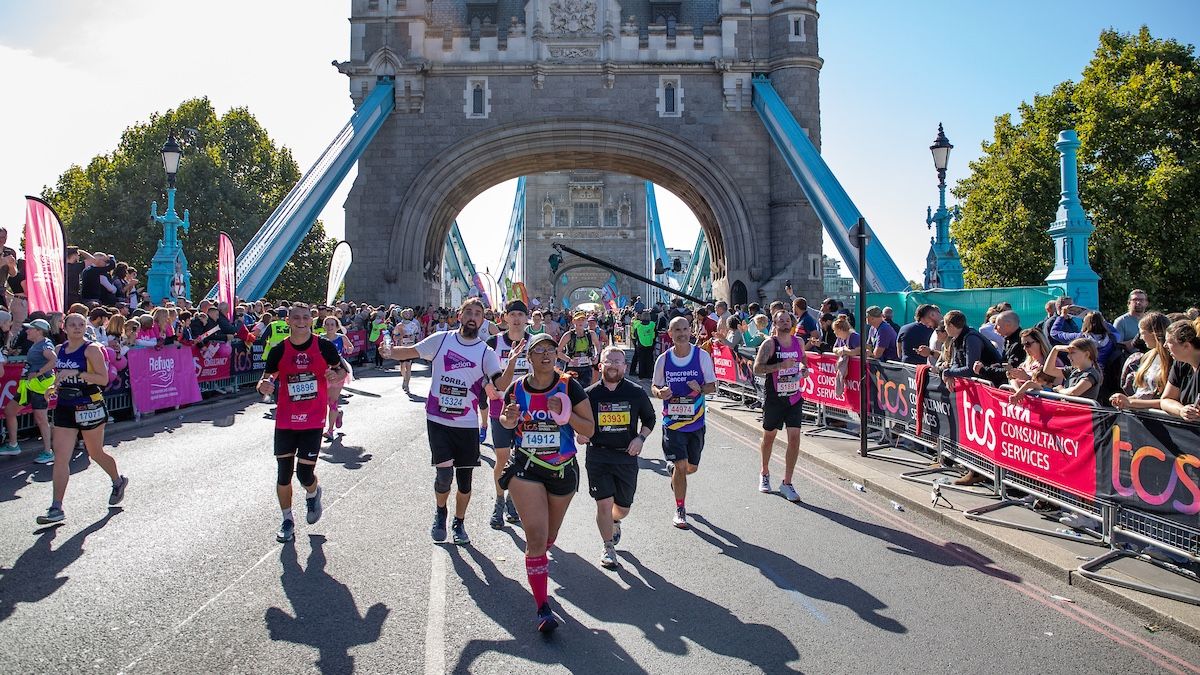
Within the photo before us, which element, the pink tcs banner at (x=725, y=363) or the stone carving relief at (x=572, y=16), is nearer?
the pink tcs banner at (x=725, y=363)

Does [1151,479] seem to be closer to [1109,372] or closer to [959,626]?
[959,626]

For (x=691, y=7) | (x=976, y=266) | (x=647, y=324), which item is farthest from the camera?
(x=691, y=7)

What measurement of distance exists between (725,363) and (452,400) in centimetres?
Result: 1096

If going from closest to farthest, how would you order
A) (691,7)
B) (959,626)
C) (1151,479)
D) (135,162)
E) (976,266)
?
(959,626), (1151,479), (976,266), (691,7), (135,162)

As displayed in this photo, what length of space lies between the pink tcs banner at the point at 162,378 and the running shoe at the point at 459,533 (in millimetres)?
8456

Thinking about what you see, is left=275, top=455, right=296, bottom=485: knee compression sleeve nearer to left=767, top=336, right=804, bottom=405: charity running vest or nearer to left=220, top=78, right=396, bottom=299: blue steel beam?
left=767, top=336, right=804, bottom=405: charity running vest

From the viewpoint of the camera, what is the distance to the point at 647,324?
67.8 ft

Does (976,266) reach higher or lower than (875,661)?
higher

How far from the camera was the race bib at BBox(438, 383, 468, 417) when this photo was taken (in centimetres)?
661

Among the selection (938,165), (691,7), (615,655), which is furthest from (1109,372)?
(691,7)

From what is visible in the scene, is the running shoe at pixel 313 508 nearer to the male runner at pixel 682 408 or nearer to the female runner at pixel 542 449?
the female runner at pixel 542 449

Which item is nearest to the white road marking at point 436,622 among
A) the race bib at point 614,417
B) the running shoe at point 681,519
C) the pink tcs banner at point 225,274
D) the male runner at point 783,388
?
the race bib at point 614,417

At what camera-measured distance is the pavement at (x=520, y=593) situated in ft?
14.3

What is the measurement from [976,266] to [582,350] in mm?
24438
